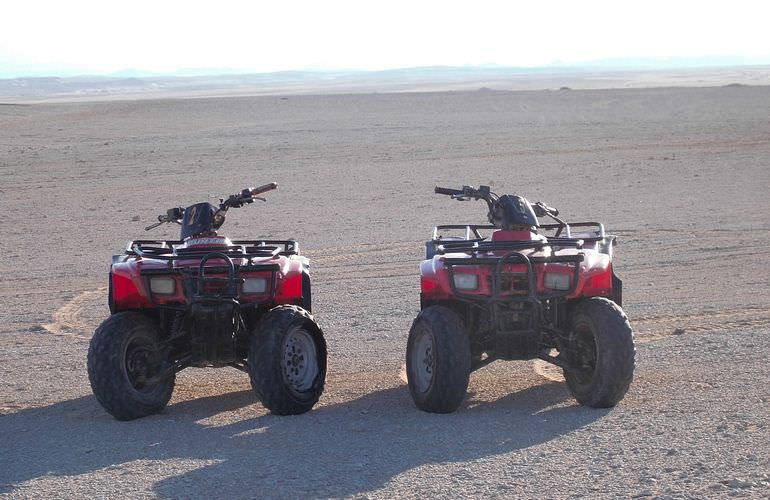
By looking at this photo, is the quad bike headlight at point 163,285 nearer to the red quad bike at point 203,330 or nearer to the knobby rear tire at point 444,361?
the red quad bike at point 203,330

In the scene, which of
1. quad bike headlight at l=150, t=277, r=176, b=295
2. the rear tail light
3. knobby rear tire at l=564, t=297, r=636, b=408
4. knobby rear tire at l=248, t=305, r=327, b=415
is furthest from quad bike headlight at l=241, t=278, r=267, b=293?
knobby rear tire at l=564, t=297, r=636, b=408

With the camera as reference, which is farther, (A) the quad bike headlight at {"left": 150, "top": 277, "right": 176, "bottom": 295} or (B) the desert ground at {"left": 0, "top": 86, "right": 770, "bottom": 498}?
(A) the quad bike headlight at {"left": 150, "top": 277, "right": 176, "bottom": 295}

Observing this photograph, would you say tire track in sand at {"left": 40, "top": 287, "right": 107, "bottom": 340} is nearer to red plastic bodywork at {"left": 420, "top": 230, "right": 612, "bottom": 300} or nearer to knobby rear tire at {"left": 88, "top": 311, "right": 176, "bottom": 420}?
knobby rear tire at {"left": 88, "top": 311, "right": 176, "bottom": 420}

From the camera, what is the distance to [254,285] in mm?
7973

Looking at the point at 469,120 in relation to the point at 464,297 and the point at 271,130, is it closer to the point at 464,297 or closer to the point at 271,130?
the point at 271,130

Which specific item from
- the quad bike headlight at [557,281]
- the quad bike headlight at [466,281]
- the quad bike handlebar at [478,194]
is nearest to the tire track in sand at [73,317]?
the quad bike handlebar at [478,194]

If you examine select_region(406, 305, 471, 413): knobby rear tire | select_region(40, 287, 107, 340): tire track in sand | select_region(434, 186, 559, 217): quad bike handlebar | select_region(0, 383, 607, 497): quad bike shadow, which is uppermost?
select_region(434, 186, 559, 217): quad bike handlebar

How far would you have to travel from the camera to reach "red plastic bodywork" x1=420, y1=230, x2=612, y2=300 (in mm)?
7848

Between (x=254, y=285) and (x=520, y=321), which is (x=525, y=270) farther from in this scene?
(x=254, y=285)

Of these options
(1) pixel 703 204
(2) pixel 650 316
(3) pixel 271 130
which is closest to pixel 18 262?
(2) pixel 650 316

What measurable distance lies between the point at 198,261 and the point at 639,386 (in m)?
3.32

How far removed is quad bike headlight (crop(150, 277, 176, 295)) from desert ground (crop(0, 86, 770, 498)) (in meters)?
0.89

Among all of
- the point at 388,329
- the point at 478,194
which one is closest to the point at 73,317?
the point at 388,329

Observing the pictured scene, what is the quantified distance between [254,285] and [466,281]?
146 centimetres
